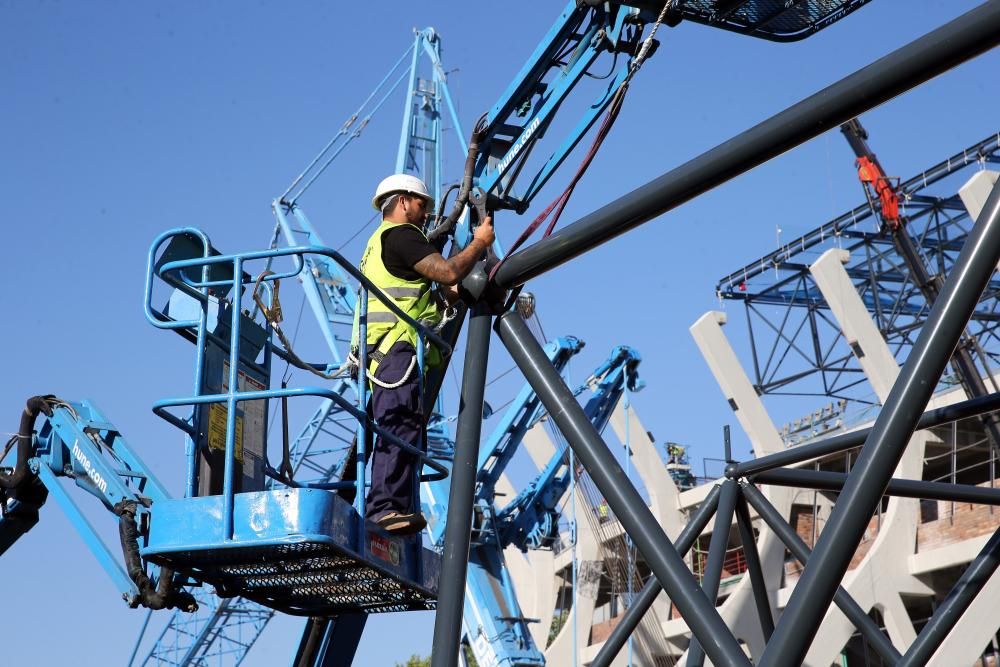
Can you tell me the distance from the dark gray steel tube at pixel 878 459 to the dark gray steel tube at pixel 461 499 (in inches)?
52.9

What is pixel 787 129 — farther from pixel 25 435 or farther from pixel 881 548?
pixel 881 548

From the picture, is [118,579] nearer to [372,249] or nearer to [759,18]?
[372,249]

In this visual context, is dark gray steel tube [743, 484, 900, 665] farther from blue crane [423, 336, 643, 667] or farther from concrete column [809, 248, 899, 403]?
concrete column [809, 248, 899, 403]

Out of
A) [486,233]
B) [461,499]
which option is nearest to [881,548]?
[486,233]

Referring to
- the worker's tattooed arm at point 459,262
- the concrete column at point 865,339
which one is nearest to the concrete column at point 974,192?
the concrete column at point 865,339

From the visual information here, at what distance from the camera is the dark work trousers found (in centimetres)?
661

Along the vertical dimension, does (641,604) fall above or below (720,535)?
below

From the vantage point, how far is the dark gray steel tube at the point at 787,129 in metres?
3.96

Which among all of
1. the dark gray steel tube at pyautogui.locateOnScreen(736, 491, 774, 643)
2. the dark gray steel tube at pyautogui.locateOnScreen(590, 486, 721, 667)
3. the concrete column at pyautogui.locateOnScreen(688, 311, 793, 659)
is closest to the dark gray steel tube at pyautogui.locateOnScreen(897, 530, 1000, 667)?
the dark gray steel tube at pyautogui.locateOnScreen(736, 491, 774, 643)

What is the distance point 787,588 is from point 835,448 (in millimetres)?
24651

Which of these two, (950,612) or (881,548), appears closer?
(950,612)

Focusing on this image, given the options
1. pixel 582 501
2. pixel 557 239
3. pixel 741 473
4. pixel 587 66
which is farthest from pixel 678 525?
pixel 557 239

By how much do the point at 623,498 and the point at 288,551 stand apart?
2010 mm

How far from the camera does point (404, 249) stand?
6.70 meters
